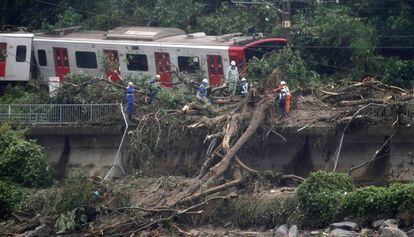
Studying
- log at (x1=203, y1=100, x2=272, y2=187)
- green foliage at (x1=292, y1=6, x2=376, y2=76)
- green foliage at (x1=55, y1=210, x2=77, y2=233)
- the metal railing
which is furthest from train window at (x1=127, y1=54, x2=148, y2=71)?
green foliage at (x1=55, y1=210, x2=77, y2=233)

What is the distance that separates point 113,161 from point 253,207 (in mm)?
6370

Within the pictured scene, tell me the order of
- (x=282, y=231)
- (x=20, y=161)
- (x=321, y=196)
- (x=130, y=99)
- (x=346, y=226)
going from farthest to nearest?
(x=130, y=99), (x=20, y=161), (x=282, y=231), (x=321, y=196), (x=346, y=226)

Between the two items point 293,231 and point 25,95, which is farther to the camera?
point 25,95

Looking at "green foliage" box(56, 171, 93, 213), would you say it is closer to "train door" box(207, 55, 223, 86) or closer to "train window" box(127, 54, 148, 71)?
"train door" box(207, 55, 223, 86)

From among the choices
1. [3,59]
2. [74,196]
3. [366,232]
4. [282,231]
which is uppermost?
[3,59]

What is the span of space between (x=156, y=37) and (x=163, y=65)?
1.45 m

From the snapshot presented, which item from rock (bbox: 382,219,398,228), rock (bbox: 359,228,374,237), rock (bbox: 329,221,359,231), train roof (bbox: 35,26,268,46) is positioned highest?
train roof (bbox: 35,26,268,46)

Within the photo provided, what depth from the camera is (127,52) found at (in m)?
46.3

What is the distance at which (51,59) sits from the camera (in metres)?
48.2

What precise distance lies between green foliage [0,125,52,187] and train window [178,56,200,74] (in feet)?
25.8

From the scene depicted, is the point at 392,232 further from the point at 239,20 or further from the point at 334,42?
the point at 239,20

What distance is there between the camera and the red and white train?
4469 centimetres

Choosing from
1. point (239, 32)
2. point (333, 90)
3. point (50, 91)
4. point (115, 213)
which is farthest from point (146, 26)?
point (115, 213)

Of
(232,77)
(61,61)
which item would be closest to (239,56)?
(232,77)
